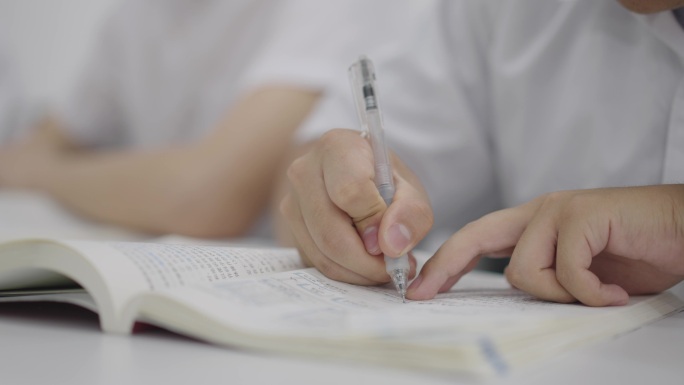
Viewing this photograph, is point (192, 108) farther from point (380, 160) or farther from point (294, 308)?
point (294, 308)

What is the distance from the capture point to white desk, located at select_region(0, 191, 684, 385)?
309mm

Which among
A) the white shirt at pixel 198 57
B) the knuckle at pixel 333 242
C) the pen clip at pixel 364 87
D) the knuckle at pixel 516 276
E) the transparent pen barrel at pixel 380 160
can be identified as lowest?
the knuckle at pixel 516 276

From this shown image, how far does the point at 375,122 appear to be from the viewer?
550 mm

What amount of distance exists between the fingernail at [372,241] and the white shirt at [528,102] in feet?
1.04

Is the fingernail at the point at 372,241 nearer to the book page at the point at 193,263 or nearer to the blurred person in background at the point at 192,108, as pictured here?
the book page at the point at 193,263

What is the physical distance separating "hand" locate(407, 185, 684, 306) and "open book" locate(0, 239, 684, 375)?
0.02 m

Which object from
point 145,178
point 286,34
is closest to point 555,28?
point 286,34

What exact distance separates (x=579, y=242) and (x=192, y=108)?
119 cm

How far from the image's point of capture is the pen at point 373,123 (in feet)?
1.67

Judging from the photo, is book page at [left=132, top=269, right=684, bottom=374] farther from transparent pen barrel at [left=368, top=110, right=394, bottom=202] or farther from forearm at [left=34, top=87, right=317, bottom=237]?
forearm at [left=34, top=87, right=317, bottom=237]

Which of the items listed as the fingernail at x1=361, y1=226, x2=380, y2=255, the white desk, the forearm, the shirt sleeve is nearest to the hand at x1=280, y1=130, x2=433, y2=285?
the fingernail at x1=361, y1=226, x2=380, y2=255

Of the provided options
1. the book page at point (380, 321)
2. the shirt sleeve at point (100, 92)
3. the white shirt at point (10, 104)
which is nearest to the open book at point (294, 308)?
the book page at point (380, 321)

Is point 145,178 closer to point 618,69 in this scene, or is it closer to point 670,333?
point 618,69

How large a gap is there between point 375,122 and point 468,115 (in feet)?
1.12
